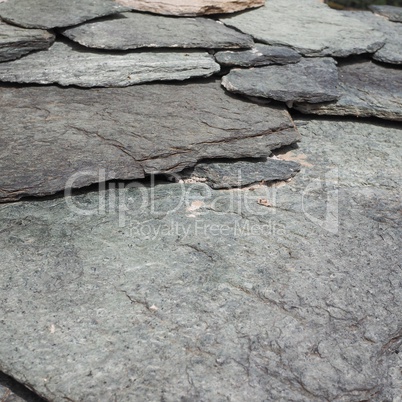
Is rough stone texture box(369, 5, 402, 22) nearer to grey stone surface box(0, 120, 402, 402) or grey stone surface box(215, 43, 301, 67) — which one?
grey stone surface box(215, 43, 301, 67)

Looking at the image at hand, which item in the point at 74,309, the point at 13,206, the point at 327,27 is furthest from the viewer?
the point at 327,27

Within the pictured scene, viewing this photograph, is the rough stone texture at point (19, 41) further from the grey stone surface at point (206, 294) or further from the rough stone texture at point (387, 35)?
the rough stone texture at point (387, 35)

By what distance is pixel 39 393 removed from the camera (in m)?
1.77

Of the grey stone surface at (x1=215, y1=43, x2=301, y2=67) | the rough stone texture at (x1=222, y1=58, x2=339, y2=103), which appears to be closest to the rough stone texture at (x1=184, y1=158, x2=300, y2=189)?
the rough stone texture at (x1=222, y1=58, x2=339, y2=103)

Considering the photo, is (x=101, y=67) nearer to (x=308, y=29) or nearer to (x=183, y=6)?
(x=183, y=6)

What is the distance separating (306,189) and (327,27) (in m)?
1.25

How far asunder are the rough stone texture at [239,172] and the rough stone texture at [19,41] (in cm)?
91

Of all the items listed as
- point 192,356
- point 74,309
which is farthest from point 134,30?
point 192,356

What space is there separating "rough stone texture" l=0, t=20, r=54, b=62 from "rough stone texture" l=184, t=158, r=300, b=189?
2.98 ft

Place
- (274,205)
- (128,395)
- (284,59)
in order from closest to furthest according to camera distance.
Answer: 1. (128,395)
2. (274,205)
3. (284,59)

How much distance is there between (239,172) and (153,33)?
85 centimetres

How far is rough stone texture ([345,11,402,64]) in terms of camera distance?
131 inches

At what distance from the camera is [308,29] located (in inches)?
133

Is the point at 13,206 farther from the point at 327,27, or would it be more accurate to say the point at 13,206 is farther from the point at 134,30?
the point at 327,27
